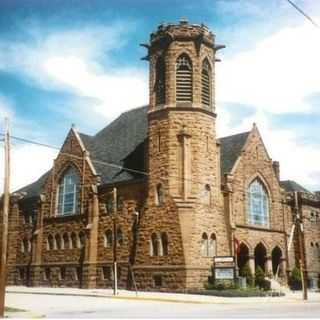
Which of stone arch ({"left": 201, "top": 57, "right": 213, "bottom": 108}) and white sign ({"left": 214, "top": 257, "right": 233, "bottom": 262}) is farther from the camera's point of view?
stone arch ({"left": 201, "top": 57, "right": 213, "bottom": 108})

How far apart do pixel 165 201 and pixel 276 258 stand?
14.9 m

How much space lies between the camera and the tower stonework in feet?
119

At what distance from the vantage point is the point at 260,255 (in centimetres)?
4581

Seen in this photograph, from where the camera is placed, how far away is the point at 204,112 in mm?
39219

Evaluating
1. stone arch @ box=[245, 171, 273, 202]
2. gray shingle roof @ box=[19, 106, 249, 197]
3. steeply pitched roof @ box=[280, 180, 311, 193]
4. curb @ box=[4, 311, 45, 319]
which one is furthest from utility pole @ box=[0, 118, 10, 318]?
steeply pitched roof @ box=[280, 180, 311, 193]

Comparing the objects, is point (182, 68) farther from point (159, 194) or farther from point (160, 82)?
point (159, 194)

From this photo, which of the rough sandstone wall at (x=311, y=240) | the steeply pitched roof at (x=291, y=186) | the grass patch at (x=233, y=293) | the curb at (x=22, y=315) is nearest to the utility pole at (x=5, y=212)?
the curb at (x=22, y=315)

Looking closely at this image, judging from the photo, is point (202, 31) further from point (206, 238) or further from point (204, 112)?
point (206, 238)

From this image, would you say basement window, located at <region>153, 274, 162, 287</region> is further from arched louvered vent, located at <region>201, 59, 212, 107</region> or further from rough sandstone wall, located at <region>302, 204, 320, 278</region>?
rough sandstone wall, located at <region>302, 204, 320, 278</region>

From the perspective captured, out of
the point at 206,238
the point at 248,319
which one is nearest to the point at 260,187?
the point at 206,238

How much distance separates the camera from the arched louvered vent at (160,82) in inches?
1580

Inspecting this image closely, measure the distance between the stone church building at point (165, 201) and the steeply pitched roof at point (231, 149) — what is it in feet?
0.44

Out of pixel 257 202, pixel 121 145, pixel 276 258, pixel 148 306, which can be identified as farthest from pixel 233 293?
pixel 121 145

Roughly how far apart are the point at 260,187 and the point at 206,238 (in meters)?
11.1
